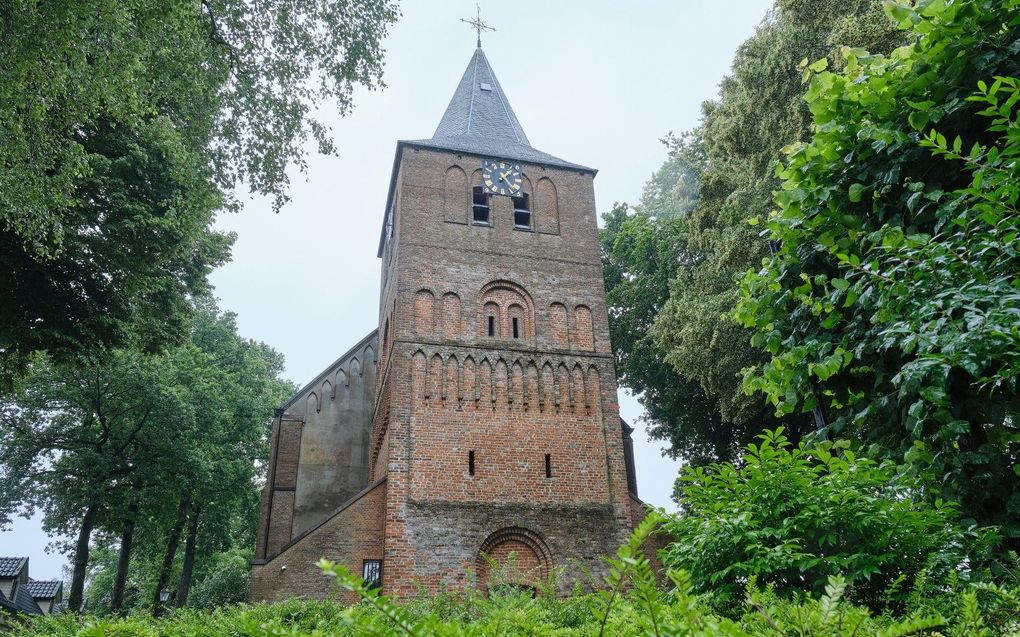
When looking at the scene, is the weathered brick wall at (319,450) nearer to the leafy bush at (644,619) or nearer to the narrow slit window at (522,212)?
the narrow slit window at (522,212)

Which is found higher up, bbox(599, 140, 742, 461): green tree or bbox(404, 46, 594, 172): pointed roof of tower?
bbox(404, 46, 594, 172): pointed roof of tower

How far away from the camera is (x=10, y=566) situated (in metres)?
28.1

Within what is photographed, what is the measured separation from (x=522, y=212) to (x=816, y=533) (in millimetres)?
16753

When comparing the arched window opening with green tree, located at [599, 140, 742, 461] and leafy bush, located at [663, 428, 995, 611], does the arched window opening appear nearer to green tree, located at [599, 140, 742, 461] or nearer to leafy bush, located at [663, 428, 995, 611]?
green tree, located at [599, 140, 742, 461]

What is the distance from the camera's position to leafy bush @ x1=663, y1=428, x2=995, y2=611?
444 centimetres

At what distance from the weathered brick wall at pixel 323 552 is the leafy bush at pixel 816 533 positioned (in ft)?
38.8

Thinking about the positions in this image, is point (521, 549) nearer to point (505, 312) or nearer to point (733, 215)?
point (505, 312)

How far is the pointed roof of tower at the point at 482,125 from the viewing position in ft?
71.2

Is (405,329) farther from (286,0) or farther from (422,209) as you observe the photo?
(286,0)

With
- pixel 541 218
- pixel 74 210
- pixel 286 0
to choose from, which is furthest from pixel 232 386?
pixel 286 0

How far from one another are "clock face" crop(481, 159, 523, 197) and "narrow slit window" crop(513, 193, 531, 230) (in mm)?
251

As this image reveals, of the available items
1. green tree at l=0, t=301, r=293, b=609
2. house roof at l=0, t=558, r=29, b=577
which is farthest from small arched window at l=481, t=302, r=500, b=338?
house roof at l=0, t=558, r=29, b=577

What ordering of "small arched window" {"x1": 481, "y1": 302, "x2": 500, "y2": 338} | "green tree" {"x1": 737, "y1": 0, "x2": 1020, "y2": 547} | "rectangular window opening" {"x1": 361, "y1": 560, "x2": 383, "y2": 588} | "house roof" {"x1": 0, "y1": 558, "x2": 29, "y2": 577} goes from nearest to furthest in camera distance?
"green tree" {"x1": 737, "y1": 0, "x2": 1020, "y2": 547}
"rectangular window opening" {"x1": 361, "y1": 560, "x2": 383, "y2": 588}
"small arched window" {"x1": 481, "y1": 302, "x2": 500, "y2": 338}
"house roof" {"x1": 0, "y1": 558, "x2": 29, "y2": 577}

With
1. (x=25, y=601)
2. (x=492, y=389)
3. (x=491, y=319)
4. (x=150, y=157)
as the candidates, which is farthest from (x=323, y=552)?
(x=25, y=601)
